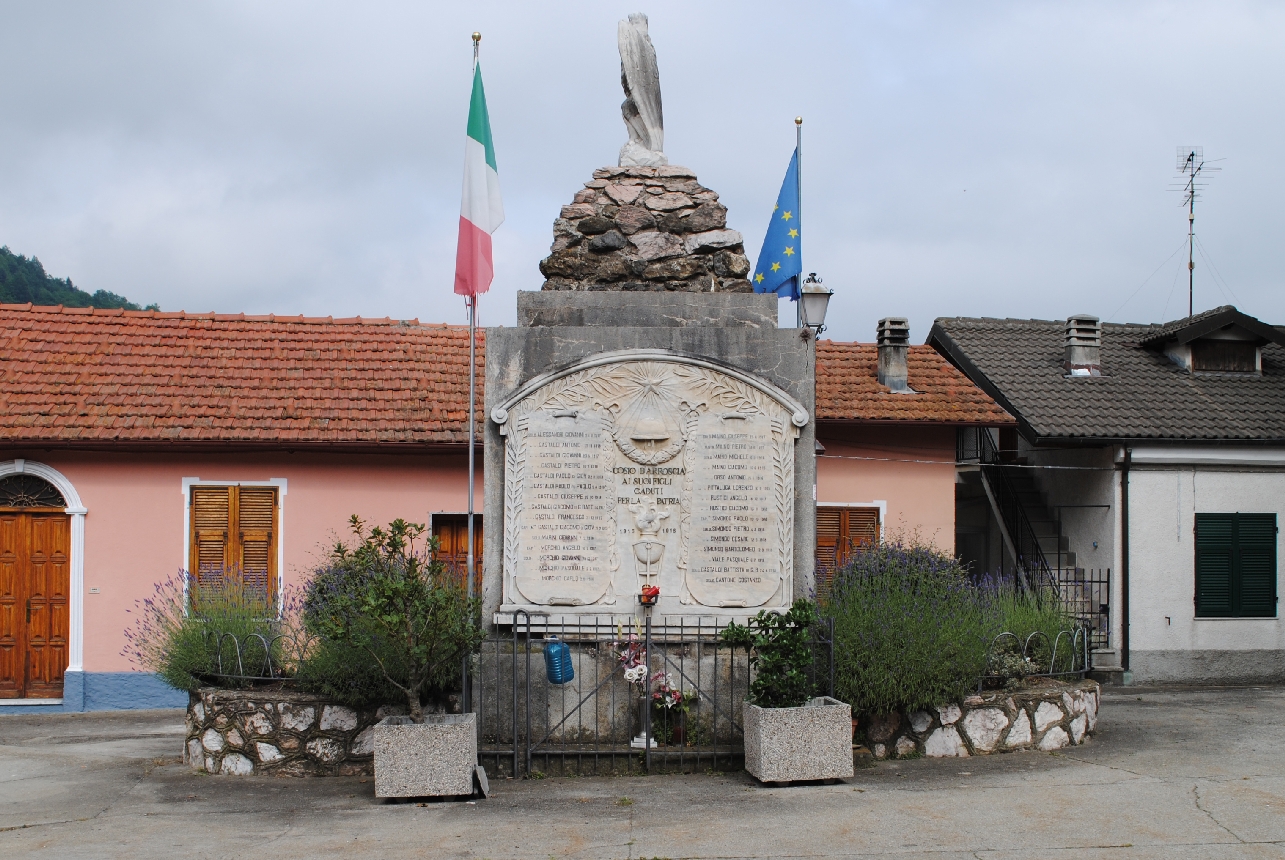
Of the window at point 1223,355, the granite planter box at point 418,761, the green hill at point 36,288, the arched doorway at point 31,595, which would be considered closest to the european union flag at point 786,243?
the granite planter box at point 418,761

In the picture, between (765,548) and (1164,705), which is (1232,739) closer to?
(1164,705)

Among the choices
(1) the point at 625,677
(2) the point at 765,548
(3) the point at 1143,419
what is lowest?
(1) the point at 625,677

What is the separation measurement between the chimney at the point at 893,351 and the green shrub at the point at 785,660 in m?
8.31

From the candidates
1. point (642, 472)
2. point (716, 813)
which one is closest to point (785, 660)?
point (716, 813)

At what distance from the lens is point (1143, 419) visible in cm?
1559

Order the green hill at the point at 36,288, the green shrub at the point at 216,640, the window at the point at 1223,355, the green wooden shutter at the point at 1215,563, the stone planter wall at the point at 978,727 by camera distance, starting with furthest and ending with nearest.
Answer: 1. the green hill at the point at 36,288
2. the window at the point at 1223,355
3. the green wooden shutter at the point at 1215,563
4. the green shrub at the point at 216,640
5. the stone planter wall at the point at 978,727

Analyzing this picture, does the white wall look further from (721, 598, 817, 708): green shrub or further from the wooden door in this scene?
the wooden door

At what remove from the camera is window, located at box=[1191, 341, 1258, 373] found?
17.5 metres

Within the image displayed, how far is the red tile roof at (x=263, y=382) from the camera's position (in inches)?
533

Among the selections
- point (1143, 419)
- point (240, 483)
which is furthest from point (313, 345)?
point (1143, 419)

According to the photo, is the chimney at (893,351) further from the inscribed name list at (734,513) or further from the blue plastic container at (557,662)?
the blue plastic container at (557,662)

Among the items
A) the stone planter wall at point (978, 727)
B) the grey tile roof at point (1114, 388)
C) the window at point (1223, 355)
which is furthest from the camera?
the window at point (1223, 355)

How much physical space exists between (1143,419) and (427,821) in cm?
1198

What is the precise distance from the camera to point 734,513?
28.8 ft
